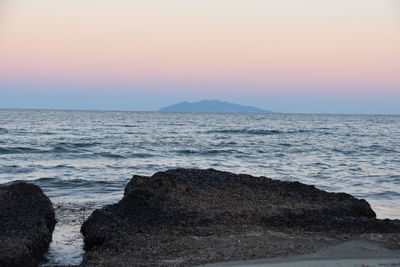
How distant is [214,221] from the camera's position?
29.6ft

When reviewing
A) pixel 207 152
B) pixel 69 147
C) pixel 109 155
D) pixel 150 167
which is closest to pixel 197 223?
pixel 150 167

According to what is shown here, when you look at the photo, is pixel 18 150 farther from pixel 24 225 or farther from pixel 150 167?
pixel 24 225

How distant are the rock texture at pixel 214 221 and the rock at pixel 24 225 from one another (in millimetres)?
826

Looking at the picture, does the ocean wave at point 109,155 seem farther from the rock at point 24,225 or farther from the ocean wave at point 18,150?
the rock at point 24,225

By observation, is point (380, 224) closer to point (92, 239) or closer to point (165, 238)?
point (165, 238)

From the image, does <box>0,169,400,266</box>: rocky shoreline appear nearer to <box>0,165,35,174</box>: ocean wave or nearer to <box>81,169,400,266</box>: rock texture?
<box>81,169,400,266</box>: rock texture

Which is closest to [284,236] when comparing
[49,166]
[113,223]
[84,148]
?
[113,223]

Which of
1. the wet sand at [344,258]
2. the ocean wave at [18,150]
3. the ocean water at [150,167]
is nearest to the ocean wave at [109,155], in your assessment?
the ocean water at [150,167]

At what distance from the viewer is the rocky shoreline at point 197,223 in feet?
24.3

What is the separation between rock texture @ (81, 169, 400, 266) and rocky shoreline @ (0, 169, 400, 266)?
0.05 ft

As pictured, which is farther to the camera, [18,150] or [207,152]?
[207,152]

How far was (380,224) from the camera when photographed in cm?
907

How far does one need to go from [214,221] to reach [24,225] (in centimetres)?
327

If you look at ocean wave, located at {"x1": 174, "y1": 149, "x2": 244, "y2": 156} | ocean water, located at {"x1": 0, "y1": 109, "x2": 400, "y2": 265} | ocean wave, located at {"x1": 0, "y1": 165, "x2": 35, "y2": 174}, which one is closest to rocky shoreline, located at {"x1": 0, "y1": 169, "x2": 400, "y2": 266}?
ocean water, located at {"x1": 0, "y1": 109, "x2": 400, "y2": 265}
